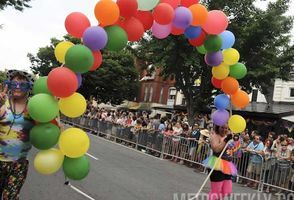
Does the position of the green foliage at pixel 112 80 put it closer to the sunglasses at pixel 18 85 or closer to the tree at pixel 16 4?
the tree at pixel 16 4

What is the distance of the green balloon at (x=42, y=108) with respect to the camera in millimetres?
4820

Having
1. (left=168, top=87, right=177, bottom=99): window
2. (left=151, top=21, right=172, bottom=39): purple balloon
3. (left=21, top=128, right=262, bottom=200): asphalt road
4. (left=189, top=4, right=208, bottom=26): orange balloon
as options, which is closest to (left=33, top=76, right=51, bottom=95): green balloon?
(left=151, top=21, right=172, bottom=39): purple balloon

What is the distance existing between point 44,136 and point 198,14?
317 centimetres

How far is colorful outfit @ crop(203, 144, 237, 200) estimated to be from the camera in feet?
26.2

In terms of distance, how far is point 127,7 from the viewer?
5.88 metres

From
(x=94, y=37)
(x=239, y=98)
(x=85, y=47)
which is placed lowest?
(x=239, y=98)

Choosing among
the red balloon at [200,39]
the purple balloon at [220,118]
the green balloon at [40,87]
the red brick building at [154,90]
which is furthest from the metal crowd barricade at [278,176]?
the red brick building at [154,90]

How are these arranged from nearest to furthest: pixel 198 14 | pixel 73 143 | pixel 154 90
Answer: pixel 73 143 < pixel 198 14 < pixel 154 90

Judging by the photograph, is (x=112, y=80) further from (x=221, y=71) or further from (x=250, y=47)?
(x=221, y=71)

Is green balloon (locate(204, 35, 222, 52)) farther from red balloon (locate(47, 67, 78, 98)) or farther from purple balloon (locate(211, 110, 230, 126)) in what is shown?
red balloon (locate(47, 67, 78, 98))

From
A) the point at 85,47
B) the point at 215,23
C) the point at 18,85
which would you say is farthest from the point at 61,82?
the point at 215,23

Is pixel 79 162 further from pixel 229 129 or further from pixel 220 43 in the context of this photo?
pixel 229 129

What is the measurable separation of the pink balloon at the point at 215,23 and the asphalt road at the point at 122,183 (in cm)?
382

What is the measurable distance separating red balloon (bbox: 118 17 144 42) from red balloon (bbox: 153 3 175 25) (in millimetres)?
421
